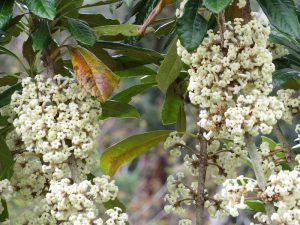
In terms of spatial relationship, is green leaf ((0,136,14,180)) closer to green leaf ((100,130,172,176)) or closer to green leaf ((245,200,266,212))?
green leaf ((100,130,172,176))

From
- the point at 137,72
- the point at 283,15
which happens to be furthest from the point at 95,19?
the point at 283,15

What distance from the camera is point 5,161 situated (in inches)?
80.0

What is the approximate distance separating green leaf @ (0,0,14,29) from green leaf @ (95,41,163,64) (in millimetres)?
341

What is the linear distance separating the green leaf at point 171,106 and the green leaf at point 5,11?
26.2 inches

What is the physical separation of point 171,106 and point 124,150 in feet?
0.95

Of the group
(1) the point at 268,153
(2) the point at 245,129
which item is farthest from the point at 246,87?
(1) the point at 268,153

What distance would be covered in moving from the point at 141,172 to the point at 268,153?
9.99 m

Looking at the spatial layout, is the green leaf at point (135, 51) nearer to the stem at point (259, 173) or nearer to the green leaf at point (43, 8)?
the green leaf at point (43, 8)

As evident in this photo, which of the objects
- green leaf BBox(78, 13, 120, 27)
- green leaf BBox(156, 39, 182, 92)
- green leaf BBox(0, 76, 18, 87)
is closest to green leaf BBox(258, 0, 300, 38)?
green leaf BBox(156, 39, 182, 92)

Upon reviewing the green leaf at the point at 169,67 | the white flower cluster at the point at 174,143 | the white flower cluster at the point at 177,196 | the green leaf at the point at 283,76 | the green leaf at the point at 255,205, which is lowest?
the green leaf at the point at 255,205

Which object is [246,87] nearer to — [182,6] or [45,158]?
[182,6]

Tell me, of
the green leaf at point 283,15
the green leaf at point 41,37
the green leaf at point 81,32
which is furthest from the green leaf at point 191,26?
the green leaf at point 41,37

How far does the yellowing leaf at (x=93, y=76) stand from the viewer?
5.90 ft

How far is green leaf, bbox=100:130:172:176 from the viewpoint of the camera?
2.13 metres
